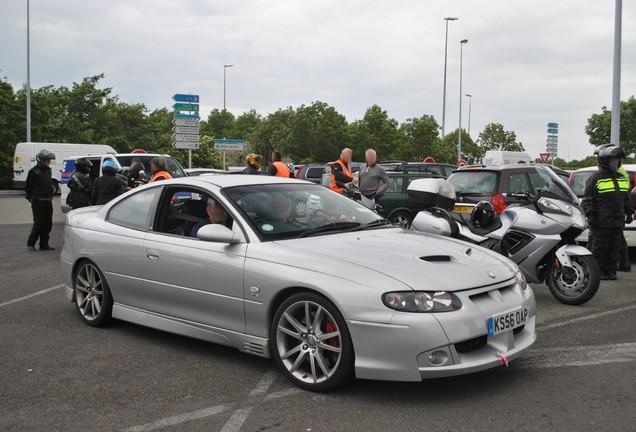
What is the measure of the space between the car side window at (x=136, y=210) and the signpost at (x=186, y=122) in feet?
55.6

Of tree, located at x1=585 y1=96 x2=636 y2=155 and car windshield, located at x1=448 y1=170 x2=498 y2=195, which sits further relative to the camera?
tree, located at x1=585 y1=96 x2=636 y2=155

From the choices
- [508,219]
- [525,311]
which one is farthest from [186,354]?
[508,219]

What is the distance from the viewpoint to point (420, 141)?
57219 millimetres

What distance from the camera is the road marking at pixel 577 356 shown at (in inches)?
183

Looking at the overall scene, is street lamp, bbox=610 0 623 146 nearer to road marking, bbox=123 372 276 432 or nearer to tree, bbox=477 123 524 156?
road marking, bbox=123 372 276 432

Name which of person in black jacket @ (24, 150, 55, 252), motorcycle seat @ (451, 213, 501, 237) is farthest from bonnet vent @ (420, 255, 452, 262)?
person in black jacket @ (24, 150, 55, 252)

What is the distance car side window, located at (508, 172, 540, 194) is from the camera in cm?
1027

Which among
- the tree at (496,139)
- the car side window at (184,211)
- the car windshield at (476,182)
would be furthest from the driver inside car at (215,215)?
the tree at (496,139)

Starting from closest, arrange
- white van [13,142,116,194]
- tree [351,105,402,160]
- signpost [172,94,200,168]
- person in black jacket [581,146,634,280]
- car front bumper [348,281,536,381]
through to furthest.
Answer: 1. car front bumper [348,281,536,381]
2. person in black jacket [581,146,634,280]
3. signpost [172,94,200,168]
4. white van [13,142,116,194]
5. tree [351,105,402,160]

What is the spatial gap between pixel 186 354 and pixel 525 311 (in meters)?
2.61

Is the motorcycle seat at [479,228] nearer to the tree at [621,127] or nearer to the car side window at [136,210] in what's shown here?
the car side window at [136,210]

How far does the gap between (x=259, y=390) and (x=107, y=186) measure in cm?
740

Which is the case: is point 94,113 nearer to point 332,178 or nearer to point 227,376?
point 332,178

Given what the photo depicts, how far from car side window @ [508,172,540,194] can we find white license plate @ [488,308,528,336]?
6.32 metres
